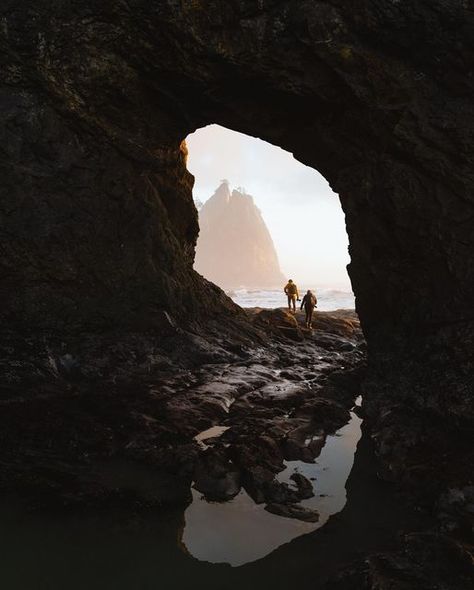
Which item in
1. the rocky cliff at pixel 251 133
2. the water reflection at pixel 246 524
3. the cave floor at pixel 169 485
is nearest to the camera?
the cave floor at pixel 169 485

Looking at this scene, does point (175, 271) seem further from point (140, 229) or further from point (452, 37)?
point (452, 37)

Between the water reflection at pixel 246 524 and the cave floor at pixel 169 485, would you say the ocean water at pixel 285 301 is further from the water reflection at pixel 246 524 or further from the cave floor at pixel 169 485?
the water reflection at pixel 246 524

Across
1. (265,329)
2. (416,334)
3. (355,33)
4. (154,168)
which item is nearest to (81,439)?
(416,334)

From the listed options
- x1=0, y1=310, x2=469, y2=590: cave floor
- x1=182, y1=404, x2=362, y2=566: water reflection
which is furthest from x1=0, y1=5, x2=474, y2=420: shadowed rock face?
x1=182, y1=404, x2=362, y2=566: water reflection

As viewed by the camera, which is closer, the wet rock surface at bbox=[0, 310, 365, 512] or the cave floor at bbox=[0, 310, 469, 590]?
the cave floor at bbox=[0, 310, 469, 590]

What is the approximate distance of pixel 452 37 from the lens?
9.68 metres

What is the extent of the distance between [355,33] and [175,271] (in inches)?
433

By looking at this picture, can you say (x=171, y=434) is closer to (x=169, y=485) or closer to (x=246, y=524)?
(x=169, y=485)

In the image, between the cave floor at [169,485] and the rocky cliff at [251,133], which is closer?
the cave floor at [169,485]

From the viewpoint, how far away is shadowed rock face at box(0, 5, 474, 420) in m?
10.3

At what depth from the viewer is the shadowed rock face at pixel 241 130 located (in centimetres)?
1030

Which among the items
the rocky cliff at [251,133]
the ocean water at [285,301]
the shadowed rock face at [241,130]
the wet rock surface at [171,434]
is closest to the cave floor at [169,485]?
the wet rock surface at [171,434]

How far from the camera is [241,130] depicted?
15.7 m

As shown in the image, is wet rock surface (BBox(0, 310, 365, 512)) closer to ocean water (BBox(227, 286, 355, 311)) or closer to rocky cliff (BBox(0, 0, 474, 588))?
rocky cliff (BBox(0, 0, 474, 588))
